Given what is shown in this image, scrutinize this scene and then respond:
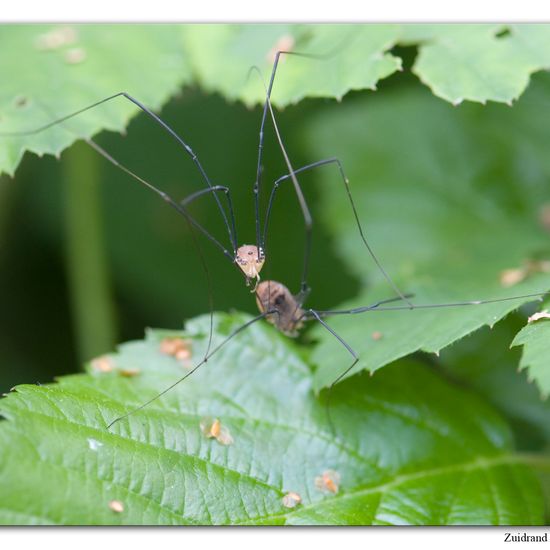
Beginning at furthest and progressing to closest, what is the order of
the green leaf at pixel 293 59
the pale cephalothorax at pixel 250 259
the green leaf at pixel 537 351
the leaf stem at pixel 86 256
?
the leaf stem at pixel 86 256 → the green leaf at pixel 293 59 → the pale cephalothorax at pixel 250 259 → the green leaf at pixel 537 351

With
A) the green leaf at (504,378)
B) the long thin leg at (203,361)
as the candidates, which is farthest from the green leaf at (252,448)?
the green leaf at (504,378)

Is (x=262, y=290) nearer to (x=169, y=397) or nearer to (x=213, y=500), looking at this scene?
(x=169, y=397)

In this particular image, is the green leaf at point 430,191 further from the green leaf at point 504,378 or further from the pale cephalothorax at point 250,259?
the pale cephalothorax at point 250,259

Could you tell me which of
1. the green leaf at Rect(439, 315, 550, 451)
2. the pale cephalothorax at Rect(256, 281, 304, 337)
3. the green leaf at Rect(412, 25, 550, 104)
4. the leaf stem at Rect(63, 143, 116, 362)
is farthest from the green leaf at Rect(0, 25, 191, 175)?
the green leaf at Rect(439, 315, 550, 451)

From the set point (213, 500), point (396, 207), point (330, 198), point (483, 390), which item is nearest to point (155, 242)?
point (330, 198)

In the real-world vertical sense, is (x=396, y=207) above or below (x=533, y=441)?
above
